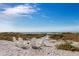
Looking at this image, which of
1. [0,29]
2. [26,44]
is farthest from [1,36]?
[26,44]

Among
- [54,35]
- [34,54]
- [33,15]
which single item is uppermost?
[33,15]

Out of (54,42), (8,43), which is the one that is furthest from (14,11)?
(54,42)

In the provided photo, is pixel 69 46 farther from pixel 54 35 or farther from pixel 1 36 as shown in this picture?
pixel 1 36

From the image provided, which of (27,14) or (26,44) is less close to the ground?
(27,14)

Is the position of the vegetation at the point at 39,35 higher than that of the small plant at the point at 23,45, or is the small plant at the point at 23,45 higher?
the vegetation at the point at 39,35

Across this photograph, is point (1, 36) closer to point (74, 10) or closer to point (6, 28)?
point (6, 28)

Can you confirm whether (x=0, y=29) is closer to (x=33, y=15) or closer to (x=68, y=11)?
(x=33, y=15)

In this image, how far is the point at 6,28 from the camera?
8.21 feet

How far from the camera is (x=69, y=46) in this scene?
2.51 metres

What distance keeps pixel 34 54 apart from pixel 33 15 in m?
0.33

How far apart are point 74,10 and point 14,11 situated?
0.51 meters

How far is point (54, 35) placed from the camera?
2.48 m

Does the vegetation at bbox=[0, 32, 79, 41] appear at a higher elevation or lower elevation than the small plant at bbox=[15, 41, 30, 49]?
higher

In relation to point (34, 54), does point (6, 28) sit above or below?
above
